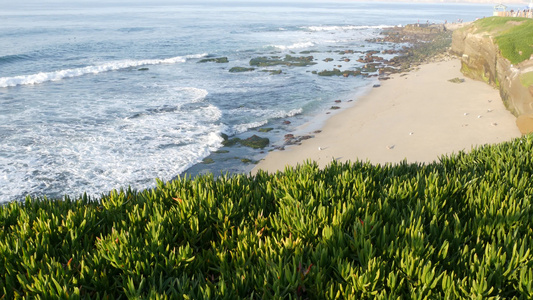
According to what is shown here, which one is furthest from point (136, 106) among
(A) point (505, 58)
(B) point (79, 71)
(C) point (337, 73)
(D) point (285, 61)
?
(D) point (285, 61)

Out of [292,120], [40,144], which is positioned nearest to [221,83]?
[292,120]

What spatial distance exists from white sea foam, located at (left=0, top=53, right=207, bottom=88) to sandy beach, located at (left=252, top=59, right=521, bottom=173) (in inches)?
810

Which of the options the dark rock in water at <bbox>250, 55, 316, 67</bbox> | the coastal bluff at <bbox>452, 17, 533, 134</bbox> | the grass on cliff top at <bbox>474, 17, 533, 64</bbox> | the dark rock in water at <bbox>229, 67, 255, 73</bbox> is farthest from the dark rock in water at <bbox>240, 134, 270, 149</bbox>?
the dark rock in water at <bbox>250, 55, 316, 67</bbox>

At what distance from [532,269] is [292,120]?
52.5 ft

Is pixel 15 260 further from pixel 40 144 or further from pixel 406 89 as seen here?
pixel 406 89

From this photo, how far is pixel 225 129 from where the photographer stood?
17.4 metres

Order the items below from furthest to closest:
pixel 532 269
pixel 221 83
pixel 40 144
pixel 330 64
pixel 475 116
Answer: pixel 330 64
pixel 221 83
pixel 475 116
pixel 40 144
pixel 532 269

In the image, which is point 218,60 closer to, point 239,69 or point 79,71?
point 239,69

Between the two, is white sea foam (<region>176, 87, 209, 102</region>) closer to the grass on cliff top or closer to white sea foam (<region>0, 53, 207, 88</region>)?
white sea foam (<region>0, 53, 207, 88</region>)

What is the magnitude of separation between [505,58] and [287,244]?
→ 18.2m

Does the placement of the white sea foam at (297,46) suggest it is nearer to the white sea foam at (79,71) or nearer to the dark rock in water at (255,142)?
the white sea foam at (79,71)

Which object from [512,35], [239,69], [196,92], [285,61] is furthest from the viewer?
[285,61]

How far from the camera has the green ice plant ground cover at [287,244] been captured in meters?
3.11

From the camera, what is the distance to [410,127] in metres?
16.7
